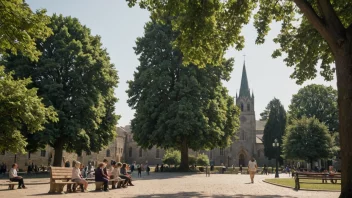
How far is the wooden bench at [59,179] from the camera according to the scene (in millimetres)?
14023

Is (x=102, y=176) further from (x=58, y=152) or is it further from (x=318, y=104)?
(x=318, y=104)

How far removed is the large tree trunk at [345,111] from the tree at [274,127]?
219ft

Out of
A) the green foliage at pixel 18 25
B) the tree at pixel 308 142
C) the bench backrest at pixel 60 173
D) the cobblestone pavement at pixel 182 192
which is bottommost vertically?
the cobblestone pavement at pixel 182 192

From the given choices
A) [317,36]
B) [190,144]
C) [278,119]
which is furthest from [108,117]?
[278,119]

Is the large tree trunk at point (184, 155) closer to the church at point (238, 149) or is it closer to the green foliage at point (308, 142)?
the green foliage at point (308, 142)

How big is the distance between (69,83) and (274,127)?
181 ft

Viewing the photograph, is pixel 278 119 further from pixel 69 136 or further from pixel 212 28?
pixel 212 28

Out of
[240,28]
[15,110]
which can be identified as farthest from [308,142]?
[15,110]

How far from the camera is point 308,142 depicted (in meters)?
44.9

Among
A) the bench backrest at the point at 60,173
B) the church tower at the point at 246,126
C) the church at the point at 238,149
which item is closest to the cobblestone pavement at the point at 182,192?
the bench backrest at the point at 60,173

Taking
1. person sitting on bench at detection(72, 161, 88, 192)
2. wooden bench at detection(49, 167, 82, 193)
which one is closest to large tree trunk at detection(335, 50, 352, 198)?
person sitting on bench at detection(72, 161, 88, 192)

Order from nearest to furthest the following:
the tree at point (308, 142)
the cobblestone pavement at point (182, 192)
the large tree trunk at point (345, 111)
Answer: the large tree trunk at point (345, 111), the cobblestone pavement at point (182, 192), the tree at point (308, 142)

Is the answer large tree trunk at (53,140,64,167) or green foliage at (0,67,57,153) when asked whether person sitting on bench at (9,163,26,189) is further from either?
large tree trunk at (53,140,64,167)

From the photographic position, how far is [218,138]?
38.1 metres
